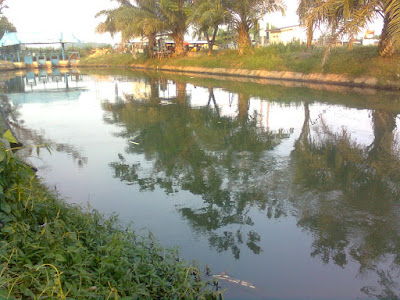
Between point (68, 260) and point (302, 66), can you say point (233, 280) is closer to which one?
point (68, 260)

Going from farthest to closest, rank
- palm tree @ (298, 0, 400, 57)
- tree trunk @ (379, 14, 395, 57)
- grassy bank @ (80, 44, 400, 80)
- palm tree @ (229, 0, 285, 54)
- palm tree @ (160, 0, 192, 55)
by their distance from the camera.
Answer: palm tree @ (160, 0, 192, 55)
palm tree @ (229, 0, 285, 54)
grassy bank @ (80, 44, 400, 80)
tree trunk @ (379, 14, 395, 57)
palm tree @ (298, 0, 400, 57)

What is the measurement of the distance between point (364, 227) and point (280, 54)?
1984 cm

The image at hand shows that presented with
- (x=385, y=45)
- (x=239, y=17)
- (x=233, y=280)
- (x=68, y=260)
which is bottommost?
(x=233, y=280)

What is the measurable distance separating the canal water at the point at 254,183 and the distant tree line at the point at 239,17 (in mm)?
3565

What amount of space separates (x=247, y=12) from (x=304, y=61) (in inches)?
236

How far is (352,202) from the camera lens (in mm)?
5078

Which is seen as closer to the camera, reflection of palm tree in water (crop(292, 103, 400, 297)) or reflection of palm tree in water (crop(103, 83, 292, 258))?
reflection of palm tree in water (crop(292, 103, 400, 297))

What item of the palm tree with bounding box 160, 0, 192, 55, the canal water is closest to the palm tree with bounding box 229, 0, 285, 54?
the palm tree with bounding box 160, 0, 192, 55

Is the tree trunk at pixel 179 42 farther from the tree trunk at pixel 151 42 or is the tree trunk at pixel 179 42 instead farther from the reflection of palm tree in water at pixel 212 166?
the reflection of palm tree in water at pixel 212 166

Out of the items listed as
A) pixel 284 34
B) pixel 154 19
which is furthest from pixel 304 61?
pixel 284 34

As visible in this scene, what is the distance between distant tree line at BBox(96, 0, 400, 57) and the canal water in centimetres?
357

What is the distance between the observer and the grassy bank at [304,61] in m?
16.3

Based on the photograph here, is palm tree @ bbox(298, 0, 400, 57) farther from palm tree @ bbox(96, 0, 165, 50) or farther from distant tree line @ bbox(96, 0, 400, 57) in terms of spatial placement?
palm tree @ bbox(96, 0, 165, 50)

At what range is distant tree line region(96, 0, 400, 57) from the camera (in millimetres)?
13602
